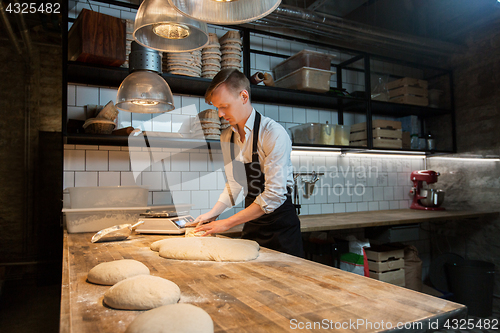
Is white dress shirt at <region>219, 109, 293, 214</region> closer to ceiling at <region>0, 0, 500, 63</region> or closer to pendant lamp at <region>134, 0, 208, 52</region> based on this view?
pendant lamp at <region>134, 0, 208, 52</region>

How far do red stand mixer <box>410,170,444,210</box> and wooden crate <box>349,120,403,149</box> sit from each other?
1.73ft

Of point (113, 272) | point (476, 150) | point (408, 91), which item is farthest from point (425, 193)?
point (113, 272)

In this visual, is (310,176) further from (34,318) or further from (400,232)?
(34,318)

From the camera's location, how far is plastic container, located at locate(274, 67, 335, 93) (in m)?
2.96

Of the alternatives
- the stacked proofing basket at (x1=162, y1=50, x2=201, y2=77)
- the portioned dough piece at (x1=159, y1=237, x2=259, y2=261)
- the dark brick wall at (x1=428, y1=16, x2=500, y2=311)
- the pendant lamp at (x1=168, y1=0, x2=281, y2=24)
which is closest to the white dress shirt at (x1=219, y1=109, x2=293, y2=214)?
the portioned dough piece at (x1=159, y1=237, x2=259, y2=261)

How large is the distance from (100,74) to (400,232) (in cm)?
284

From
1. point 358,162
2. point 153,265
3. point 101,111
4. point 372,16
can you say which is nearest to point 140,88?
point 101,111

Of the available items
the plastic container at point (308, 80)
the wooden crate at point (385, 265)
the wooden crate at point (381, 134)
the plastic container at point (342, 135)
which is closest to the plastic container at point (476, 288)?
the wooden crate at point (385, 265)

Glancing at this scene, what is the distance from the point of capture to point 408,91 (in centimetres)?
359

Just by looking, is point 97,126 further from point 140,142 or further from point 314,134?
point 314,134

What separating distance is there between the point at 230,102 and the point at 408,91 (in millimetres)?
2689

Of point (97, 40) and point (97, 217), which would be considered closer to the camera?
point (97, 217)

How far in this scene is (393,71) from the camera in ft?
13.4

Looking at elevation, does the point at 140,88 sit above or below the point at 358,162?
above
